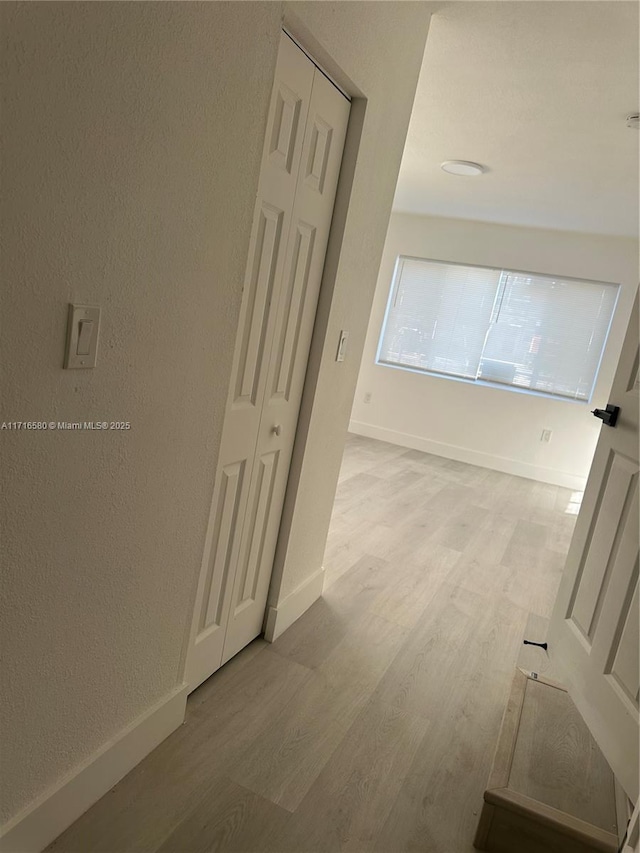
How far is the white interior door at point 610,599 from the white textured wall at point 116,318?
3.81ft

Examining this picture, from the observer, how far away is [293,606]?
8.09 feet

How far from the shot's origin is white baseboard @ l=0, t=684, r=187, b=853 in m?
1.29

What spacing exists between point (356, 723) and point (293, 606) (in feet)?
1.95

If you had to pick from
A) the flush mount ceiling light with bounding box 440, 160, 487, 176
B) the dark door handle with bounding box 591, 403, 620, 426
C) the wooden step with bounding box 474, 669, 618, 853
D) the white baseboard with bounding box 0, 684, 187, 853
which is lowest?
the white baseboard with bounding box 0, 684, 187, 853

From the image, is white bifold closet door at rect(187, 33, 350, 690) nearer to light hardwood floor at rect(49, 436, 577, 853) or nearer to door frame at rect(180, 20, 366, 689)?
door frame at rect(180, 20, 366, 689)

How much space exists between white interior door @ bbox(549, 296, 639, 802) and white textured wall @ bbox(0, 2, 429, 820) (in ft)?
3.81

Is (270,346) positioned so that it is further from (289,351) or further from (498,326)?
(498,326)

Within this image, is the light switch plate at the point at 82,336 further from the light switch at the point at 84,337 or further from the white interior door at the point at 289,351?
the white interior door at the point at 289,351

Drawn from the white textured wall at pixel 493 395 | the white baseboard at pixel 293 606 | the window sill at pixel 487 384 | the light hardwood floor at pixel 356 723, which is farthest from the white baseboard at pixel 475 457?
the white baseboard at pixel 293 606

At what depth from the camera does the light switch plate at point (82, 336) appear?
3.54 feet

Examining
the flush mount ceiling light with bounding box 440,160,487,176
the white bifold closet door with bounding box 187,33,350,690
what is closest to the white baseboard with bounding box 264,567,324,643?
the white bifold closet door with bounding box 187,33,350,690

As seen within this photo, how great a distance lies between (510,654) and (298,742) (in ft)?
3.84

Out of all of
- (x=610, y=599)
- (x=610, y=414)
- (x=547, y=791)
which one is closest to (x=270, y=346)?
(x=610, y=414)

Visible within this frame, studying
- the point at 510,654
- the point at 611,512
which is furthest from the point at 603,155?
the point at 510,654
